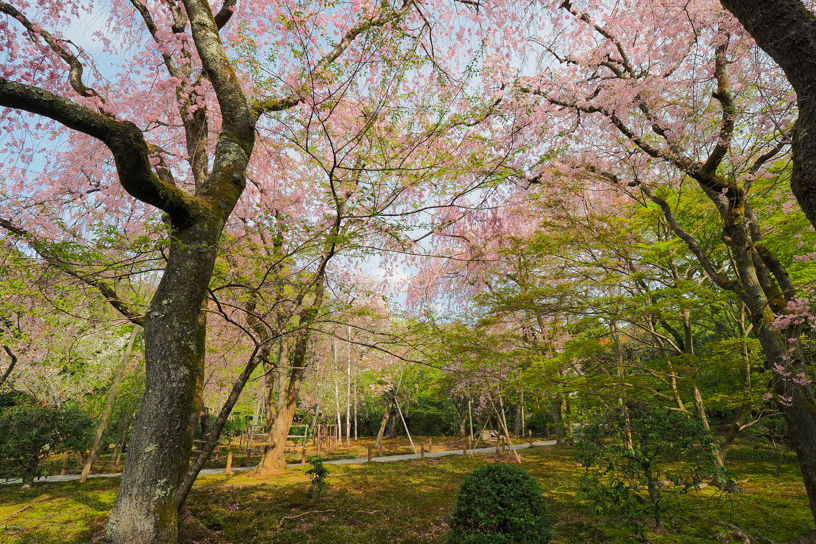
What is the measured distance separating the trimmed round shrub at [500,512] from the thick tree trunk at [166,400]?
3207 mm

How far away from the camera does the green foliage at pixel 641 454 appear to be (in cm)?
453

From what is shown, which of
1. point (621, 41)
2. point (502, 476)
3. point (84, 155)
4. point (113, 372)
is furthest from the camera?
point (113, 372)

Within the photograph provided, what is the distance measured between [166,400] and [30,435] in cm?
1139

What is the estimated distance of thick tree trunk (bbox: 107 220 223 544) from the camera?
6.46 feet

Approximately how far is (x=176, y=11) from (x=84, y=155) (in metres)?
3.31

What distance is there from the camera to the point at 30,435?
9383 mm

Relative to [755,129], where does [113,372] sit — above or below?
below

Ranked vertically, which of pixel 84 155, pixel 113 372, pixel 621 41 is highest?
pixel 621 41

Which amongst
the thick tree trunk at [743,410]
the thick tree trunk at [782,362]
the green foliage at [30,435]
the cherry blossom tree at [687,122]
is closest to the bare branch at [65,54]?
→ the cherry blossom tree at [687,122]

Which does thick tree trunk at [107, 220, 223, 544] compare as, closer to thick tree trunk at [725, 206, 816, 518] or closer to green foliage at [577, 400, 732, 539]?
green foliage at [577, 400, 732, 539]

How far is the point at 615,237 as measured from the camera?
7.66m

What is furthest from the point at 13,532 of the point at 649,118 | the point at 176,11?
the point at 649,118

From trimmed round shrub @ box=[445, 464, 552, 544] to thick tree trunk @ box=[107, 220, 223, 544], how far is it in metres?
3.21

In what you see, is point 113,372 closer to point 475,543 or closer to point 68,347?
point 68,347
